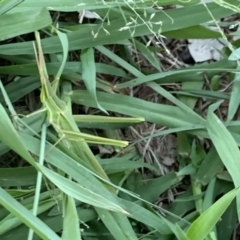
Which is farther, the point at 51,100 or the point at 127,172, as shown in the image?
the point at 127,172

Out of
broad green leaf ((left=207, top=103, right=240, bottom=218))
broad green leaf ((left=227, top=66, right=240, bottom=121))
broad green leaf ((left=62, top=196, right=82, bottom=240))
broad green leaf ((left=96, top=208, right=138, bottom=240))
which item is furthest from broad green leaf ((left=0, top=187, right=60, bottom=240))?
broad green leaf ((left=227, top=66, right=240, bottom=121))

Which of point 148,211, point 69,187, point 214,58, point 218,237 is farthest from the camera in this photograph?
point 214,58

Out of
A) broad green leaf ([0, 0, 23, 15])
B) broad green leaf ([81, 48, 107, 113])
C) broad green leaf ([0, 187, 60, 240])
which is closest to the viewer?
broad green leaf ([0, 187, 60, 240])

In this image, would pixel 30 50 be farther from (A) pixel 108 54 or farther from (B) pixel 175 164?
(B) pixel 175 164

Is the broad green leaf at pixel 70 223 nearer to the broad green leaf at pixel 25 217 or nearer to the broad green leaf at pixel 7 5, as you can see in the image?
the broad green leaf at pixel 25 217

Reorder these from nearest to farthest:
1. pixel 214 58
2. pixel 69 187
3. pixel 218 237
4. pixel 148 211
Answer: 1. pixel 69 187
2. pixel 148 211
3. pixel 218 237
4. pixel 214 58

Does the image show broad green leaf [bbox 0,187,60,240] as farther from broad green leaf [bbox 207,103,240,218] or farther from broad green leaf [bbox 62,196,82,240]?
broad green leaf [bbox 207,103,240,218]

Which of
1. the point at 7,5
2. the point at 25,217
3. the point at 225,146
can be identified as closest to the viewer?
the point at 25,217

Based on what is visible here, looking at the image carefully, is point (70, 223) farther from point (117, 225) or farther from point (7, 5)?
point (7, 5)

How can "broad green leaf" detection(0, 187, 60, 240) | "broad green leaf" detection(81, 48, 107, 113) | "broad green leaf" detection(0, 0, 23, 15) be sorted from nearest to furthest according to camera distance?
"broad green leaf" detection(0, 187, 60, 240), "broad green leaf" detection(0, 0, 23, 15), "broad green leaf" detection(81, 48, 107, 113)

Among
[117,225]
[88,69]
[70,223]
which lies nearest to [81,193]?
[70,223]

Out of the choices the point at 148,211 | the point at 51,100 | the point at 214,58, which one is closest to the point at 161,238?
the point at 148,211
